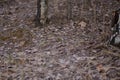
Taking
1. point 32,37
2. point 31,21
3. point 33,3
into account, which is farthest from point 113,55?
point 33,3

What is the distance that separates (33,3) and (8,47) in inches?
170

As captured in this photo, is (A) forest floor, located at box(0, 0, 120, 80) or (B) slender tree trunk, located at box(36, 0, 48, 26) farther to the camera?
(B) slender tree trunk, located at box(36, 0, 48, 26)

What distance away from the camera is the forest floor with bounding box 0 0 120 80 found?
17.9ft

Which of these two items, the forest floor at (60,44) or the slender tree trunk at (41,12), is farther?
the slender tree trunk at (41,12)

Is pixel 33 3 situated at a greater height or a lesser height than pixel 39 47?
greater

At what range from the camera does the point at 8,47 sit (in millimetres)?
7180

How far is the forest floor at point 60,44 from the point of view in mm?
5469

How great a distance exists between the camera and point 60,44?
698 centimetres

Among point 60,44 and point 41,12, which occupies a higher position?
point 41,12

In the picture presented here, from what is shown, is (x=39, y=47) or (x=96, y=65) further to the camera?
(x=39, y=47)

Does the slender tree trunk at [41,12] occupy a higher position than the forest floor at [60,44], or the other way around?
the slender tree trunk at [41,12]

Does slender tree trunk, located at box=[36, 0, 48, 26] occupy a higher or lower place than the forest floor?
higher

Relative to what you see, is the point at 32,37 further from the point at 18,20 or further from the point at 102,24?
the point at 102,24

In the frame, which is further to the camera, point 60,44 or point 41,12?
point 41,12
